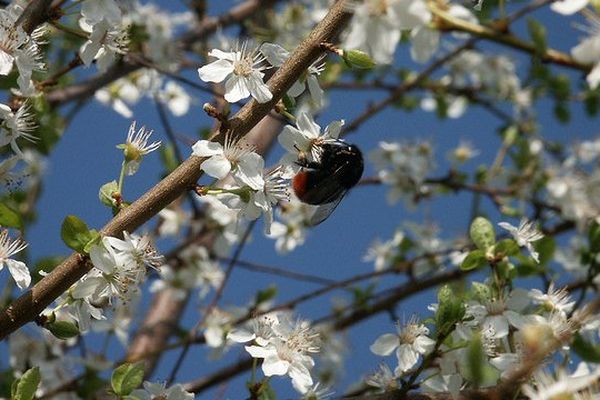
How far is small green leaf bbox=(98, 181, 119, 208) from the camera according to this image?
1.37 m

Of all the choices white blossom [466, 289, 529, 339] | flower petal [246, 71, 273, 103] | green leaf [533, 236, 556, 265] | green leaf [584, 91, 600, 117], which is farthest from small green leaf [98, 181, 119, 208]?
green leaf [584, 91, 600, 117]

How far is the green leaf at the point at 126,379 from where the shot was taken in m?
1.41

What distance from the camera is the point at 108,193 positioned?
1371 millimetres

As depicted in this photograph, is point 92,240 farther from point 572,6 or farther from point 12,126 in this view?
point 572,6

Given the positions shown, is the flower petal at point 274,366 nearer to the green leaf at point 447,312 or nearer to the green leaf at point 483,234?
the green leaf at point 447,312

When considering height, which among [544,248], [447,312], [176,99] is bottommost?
[176,99]

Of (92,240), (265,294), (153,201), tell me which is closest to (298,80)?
(153,201)

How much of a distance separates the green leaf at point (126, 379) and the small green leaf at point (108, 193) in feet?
0.92

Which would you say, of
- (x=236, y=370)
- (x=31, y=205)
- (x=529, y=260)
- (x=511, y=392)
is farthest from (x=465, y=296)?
(x=31, y=205)

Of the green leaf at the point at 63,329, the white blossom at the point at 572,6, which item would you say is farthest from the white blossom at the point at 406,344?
the white blossom at the point at 572,6

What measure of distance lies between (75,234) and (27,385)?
0.26m

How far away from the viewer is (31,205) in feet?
11.4

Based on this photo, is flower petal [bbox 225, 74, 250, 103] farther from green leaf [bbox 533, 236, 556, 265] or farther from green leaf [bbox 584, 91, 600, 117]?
green leaf [bbox 584, 91, 600, 117]

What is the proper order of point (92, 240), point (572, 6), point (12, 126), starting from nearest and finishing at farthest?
1. point (572, 6)
2. point (92, 240)
3. point (12, 126)
